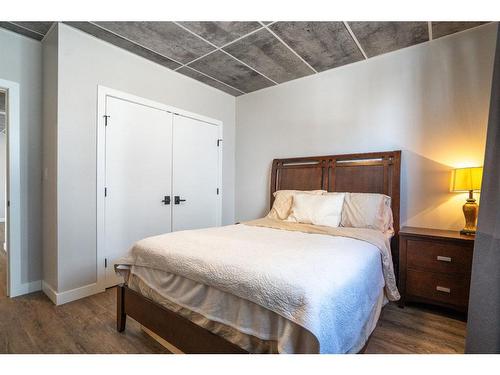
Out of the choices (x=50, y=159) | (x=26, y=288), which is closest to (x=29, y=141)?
(x=50, y=159)

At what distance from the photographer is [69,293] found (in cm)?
235

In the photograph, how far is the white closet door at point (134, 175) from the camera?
2.68 meters

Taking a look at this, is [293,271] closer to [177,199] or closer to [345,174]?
[345,174]

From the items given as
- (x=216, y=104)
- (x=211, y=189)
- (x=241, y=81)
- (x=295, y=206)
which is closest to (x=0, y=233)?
(x=211, y=189)

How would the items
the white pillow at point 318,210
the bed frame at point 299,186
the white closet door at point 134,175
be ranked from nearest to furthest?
the bed frame at point 299,186, the white pillow at point 318,210, the white closet door at point 134,175

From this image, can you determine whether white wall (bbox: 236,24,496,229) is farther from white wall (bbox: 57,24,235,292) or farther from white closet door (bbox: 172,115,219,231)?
white wall (bbox: 57,24,235,292)

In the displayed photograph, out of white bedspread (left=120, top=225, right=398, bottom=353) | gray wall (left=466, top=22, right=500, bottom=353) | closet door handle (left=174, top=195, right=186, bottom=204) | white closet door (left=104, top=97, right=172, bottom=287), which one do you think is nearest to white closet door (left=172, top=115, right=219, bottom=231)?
closet door handle (left=174, top=195, right=186, bottom=204)

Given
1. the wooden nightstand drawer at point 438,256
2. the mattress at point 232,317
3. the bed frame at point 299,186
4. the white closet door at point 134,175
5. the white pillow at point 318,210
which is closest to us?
the mattress at point 232,317

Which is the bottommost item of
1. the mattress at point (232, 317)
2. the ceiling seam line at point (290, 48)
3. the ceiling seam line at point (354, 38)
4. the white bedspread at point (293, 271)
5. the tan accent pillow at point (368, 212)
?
the mattress at point (232, 317)

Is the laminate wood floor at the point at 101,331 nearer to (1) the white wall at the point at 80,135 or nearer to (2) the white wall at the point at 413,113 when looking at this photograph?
(1) the white wall at the point at 80,135

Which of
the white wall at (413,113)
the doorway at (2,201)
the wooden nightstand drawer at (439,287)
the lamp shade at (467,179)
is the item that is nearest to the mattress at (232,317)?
the wooden nightstand drawer at (439,287)

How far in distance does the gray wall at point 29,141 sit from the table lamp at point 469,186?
4013 mm

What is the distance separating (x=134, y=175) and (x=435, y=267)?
10.2ft
